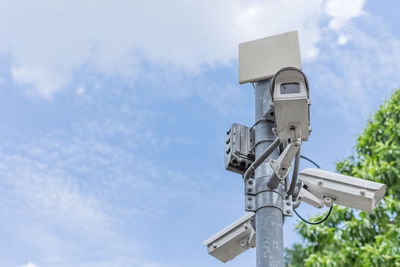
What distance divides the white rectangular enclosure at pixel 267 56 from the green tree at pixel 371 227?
5.67 metres

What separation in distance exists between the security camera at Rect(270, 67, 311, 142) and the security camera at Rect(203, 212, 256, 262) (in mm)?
884

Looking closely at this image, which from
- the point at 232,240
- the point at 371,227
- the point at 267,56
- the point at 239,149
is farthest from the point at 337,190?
the point at 371,227

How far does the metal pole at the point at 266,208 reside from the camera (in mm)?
2732

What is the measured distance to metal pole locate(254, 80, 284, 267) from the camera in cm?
273

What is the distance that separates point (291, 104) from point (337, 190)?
796 mm

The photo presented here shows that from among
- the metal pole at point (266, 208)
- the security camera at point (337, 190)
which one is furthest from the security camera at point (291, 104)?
the security camera at point (337, 190)

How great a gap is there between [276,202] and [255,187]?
0.18m

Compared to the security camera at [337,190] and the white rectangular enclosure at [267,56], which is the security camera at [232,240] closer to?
the security camera at [337,190]

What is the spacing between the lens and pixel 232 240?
3568 millimetres

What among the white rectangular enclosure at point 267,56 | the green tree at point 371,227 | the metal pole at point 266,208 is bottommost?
the metal pole at point 266,208

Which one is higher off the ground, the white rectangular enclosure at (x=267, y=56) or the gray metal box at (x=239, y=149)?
the white rectangular enclosure at (x=267, y=56)

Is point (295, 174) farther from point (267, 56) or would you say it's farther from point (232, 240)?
point (267, 56)

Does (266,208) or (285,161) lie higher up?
(285,161)

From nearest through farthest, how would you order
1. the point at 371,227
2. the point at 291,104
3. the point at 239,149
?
the point at 291,104, the point at 239,149, the point at 371,227
